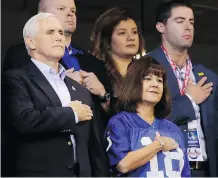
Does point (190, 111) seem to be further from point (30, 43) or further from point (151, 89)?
point (30, 43)

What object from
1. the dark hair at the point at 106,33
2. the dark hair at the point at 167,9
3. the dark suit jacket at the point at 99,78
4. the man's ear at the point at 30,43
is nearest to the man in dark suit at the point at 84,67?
the dark suit jacket at the point at 99,78

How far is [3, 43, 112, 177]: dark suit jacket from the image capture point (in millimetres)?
2990

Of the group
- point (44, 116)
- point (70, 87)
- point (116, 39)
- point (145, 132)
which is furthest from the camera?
point (116, 39)

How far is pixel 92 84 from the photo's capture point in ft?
11.0

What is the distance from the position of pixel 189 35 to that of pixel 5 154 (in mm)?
1606

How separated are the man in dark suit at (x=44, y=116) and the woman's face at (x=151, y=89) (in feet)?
1.20

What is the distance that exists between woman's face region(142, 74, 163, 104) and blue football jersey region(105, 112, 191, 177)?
122 millimetres

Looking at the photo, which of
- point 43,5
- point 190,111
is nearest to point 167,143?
point 190,111

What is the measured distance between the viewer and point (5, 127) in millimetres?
2852

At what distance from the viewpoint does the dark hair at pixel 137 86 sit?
3164mm

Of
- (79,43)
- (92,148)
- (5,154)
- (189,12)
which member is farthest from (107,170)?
(79,43)

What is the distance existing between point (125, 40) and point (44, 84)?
1193 mm

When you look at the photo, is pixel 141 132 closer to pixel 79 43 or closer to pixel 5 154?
pixel 5 154

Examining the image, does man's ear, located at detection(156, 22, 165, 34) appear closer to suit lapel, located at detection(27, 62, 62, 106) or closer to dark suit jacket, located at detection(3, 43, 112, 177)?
dark suit jacket, located at detection(3, 43, 112, 177)
